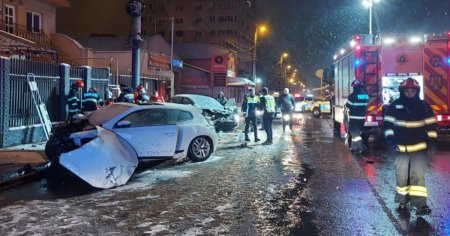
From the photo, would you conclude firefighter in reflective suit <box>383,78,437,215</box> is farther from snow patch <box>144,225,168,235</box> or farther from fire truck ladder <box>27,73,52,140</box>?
fire truck ladder <box>27,73,52,140</box>

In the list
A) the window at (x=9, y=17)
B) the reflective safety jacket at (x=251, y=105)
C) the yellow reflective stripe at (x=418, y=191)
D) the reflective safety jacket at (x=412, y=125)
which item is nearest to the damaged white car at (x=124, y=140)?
the reflective safety jacket at (x=251, y=105)

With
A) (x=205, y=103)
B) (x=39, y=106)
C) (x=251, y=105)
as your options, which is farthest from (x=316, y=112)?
(x=39, y=106)

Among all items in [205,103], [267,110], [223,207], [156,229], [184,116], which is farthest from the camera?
[205,103]

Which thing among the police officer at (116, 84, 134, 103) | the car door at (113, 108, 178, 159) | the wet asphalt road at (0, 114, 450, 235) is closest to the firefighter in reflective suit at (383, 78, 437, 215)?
the wet asphalt road at (0, 114, 450, 235)

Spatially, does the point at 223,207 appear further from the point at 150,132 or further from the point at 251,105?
the point at 251,105

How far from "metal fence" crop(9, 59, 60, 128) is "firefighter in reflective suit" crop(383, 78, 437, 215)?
10.0 metres

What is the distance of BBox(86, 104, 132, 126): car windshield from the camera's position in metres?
9.76

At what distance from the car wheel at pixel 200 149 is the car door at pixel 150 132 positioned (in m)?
0.85

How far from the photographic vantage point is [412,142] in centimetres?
651

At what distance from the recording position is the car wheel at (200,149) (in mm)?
11094

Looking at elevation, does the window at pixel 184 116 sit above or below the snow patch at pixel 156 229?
above

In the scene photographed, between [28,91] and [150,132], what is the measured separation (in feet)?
17.9

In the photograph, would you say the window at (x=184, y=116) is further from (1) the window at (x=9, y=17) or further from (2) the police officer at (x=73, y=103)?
(1) the window at (x=9, y=17)

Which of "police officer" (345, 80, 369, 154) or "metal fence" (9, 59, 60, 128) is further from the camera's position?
"metal fence" (9, 59, 60, 128)
